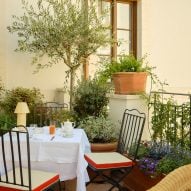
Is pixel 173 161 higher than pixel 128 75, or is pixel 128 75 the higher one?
pixel 128 75

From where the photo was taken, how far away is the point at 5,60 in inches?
217

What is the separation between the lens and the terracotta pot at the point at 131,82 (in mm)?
4195

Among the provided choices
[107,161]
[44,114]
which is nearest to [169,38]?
[44,114]

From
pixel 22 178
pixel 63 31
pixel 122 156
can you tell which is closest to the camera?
pixel 22 178

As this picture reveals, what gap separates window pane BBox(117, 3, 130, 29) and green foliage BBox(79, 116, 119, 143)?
283cm

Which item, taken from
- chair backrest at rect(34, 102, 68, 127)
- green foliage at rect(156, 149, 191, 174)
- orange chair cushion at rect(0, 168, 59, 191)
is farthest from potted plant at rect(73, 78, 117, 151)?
orange chair cushion at rect(0, 168, 59, 191)

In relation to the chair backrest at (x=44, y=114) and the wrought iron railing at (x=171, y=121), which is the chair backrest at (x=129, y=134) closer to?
the wrought iron railing at (x=171, y=121)

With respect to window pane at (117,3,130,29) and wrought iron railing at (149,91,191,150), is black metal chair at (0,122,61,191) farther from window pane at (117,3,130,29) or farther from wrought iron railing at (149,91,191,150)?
window pane at (117,3,130,29)

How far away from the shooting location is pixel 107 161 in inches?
128

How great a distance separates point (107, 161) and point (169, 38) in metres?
4.39

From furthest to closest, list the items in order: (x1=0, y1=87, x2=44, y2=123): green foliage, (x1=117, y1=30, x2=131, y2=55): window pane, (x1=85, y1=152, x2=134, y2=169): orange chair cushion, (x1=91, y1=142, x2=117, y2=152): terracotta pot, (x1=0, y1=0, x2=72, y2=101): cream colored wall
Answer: (x1=117, y1=30, x2=131, y2=55): window pane → (x1=0, y1=0, x2=72, y2=101): cream colored wall → (x1=0, y1=87, x2=44, y2=123): green foliage → (x1=91, y1=142, x2=117, y2=152): terracotta pot → (x1=85, y1=152, x2=134, y2=169): orange chair cushion

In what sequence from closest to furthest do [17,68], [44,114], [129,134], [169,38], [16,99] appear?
[129,134], [44,114], [16,99], [17,68], [169,38]

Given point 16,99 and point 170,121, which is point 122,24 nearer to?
point 16,99

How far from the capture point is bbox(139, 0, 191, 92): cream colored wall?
6.73 metres
